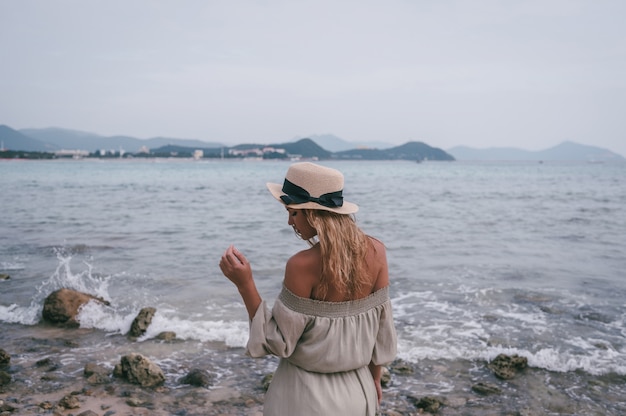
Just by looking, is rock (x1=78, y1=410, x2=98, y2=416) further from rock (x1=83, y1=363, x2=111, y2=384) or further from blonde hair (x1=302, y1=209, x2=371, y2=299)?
blonde hair (x1=302, y1=209, x2=371, y2=299)

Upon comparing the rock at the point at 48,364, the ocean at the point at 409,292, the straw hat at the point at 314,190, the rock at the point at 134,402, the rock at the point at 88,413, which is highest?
the straw hat at the point at 314,190

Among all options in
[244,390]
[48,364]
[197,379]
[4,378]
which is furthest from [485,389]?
[4,378]

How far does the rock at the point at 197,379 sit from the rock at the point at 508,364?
11.0ft

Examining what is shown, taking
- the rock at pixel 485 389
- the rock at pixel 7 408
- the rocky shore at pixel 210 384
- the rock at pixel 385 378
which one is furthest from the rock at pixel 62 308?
the rock at pixel 485 389

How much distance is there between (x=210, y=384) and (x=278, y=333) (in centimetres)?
392

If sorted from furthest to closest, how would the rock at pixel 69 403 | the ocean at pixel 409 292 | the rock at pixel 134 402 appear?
the ocean at pixel 409 292, the rock at pixel 134 402, the rock at pixel 69 403

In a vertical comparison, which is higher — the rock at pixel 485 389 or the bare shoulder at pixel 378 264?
the bare shoulder at pixel 378 264

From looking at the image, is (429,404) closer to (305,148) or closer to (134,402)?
(134,402)

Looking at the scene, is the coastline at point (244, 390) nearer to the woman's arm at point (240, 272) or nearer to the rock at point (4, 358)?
the rock at point (4, 358)

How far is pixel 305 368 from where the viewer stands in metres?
2.30

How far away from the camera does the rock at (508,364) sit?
20.3 feet

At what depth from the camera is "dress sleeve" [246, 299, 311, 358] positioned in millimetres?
2180

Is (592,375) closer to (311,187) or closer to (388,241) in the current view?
(311,187)

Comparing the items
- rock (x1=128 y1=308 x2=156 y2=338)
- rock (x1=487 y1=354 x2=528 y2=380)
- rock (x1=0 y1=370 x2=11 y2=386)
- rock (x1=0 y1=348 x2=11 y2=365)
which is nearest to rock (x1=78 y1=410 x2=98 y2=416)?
rock (x1=0 y1=370 x2=11 y2=386)
